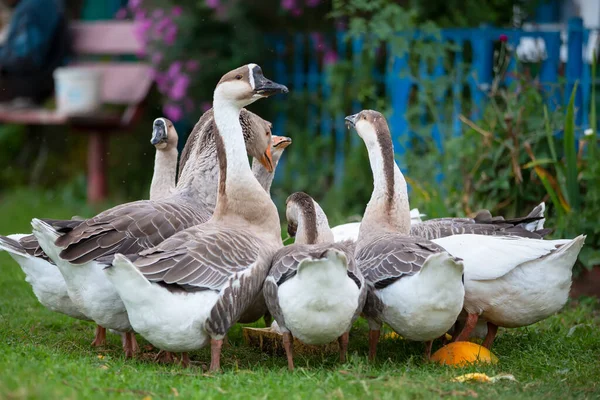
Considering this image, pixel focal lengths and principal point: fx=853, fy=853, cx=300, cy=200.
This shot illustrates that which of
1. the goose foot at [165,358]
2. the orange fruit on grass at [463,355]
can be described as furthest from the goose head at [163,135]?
the orange fruit on grass at [463,355]

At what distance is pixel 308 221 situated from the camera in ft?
18.7

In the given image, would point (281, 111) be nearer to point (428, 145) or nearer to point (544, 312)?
point (428, 145)

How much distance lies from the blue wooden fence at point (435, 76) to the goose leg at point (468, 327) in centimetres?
338

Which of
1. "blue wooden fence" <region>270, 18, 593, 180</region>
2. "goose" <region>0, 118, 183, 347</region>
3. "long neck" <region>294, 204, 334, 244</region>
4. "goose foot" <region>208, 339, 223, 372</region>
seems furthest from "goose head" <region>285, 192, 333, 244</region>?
"blue wooden fence" <region>270, 18, 593, 180</region>

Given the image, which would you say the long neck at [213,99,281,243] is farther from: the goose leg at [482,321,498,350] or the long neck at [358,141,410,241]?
the goose leg at [482,321,498,350]

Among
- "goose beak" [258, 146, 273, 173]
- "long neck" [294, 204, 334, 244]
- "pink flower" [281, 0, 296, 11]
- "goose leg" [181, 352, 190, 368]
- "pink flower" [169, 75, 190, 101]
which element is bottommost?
"goose leg" [181, 352, 190, 368]

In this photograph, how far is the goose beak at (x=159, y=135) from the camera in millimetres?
6613

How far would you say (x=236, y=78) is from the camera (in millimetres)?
5477

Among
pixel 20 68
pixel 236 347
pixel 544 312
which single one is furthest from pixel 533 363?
pixel 20 68

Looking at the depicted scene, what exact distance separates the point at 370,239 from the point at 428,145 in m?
3.72

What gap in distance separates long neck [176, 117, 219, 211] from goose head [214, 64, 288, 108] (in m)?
0.90

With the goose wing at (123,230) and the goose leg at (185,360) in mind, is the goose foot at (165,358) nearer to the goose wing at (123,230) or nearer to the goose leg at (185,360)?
the goose leg at (185,360)

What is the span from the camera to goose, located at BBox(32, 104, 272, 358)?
5074 millimetres

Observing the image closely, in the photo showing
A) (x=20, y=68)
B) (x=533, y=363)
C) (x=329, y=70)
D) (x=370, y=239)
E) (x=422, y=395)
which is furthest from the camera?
(x=20, y=68)
